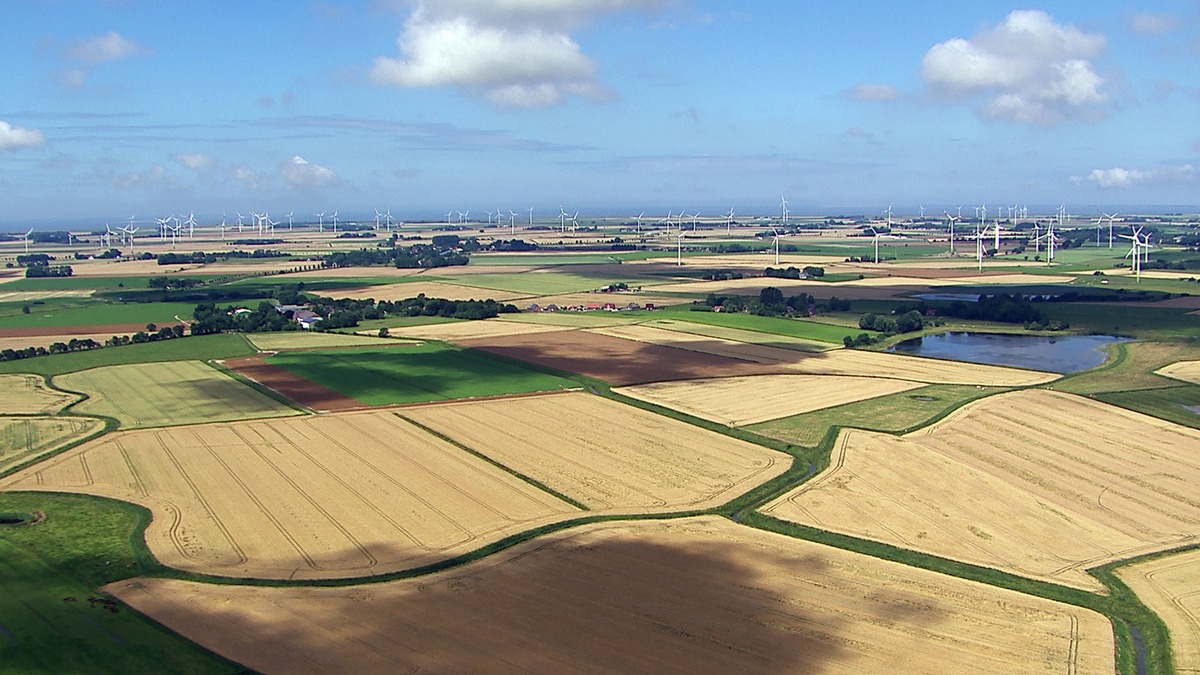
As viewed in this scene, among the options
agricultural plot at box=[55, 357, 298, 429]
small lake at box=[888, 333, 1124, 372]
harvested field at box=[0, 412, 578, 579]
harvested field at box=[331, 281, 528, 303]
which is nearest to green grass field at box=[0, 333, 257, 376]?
agricultural plot at box=[55, 357, 298, 429]

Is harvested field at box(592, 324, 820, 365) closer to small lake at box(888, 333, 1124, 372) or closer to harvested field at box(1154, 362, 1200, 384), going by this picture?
small lake at box(888, 333, 1124, 372)

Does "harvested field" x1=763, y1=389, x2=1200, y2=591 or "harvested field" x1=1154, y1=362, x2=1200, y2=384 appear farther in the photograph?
"harvested field" x1=1154, y1=362, x2=1200, y2=384

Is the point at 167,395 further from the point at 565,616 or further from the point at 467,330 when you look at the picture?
the point at 565,616

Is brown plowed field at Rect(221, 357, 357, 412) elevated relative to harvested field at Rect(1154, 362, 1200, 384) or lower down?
lower down

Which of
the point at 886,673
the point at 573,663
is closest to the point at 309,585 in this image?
the point at 573,663

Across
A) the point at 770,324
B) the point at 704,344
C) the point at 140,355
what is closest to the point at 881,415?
the point at 704,344

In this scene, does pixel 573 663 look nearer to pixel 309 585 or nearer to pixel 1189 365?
pixel 309 585

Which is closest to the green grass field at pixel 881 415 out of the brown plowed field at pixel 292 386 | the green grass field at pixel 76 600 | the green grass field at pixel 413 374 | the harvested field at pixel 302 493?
the harvested field at pixel 302 493
